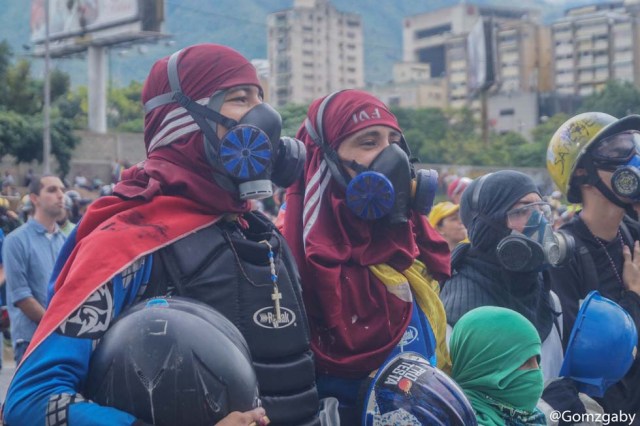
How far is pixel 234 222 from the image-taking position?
2.95m

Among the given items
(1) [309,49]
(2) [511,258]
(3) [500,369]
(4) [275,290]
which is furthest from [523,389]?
(1) [309,49]

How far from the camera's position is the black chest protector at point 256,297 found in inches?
106

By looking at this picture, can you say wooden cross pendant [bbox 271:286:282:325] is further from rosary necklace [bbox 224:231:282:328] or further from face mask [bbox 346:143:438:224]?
face mask [bbox 346:143:438:224]

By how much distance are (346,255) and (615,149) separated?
1.65m

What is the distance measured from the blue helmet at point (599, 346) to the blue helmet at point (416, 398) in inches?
45.0

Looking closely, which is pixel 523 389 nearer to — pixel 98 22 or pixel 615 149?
pixel 615 149

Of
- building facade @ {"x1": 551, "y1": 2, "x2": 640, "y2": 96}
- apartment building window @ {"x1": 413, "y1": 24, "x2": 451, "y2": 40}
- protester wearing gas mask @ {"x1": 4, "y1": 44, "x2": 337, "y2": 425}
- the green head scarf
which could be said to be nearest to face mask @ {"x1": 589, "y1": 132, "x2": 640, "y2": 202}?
the green head scarf

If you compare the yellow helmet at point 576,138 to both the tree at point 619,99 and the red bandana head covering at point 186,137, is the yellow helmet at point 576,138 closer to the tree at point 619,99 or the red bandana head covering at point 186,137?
the red bandana head covering at point 186,137

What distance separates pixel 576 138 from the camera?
452 centimetres

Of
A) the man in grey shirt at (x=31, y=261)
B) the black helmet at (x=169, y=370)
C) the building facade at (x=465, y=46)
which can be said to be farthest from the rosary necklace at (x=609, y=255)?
Answer: the building facade at (x=465, y=46)

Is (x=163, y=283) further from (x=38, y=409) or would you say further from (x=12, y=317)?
(x=12, y=317)

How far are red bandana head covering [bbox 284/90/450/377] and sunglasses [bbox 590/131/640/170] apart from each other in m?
1.19

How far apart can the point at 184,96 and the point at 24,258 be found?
4902 millimetres

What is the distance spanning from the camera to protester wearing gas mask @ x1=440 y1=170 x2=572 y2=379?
4.02m
